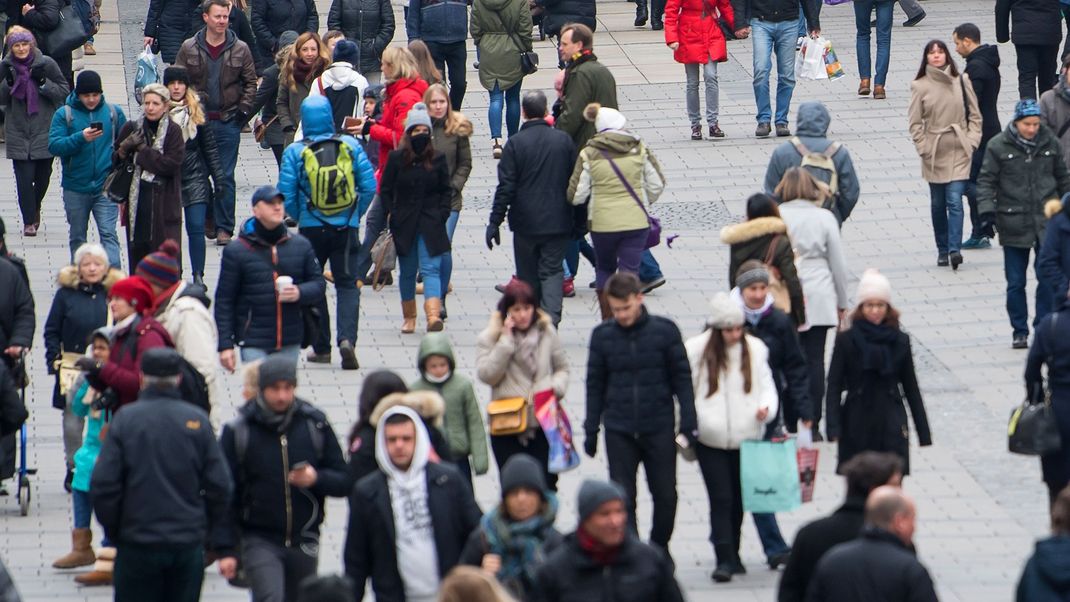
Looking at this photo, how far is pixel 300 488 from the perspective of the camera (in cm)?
937

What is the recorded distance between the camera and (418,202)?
49.4 feet

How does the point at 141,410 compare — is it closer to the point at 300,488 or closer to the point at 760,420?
the point at 300,488

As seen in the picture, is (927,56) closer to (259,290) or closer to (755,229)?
(755,229)

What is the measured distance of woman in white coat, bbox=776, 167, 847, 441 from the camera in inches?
513

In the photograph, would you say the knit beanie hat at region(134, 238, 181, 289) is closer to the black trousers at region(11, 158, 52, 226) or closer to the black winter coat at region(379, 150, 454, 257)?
the black winter coat at region(379, 150, 454, 257)

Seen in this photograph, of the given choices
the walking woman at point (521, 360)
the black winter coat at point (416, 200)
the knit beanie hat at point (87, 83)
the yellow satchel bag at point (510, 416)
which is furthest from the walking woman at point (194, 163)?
the yellow satchel bag at point (510, 416)

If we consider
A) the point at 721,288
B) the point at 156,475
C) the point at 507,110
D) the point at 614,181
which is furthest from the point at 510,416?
the point at 507,110

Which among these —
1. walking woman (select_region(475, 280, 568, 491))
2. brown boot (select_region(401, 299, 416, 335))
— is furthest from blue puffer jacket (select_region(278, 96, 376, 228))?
walking woman (select_region(475, 280, 568, 491))

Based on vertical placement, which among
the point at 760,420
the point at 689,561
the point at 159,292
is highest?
the point at 159,292

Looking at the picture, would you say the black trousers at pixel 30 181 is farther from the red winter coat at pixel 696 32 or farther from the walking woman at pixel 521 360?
the walking woman at pixel 521 360

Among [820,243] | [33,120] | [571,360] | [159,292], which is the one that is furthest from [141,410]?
[33,120]

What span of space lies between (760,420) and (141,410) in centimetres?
313

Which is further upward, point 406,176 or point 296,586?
point 406,176

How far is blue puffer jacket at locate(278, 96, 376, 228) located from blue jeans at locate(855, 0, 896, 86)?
30.0 ft
